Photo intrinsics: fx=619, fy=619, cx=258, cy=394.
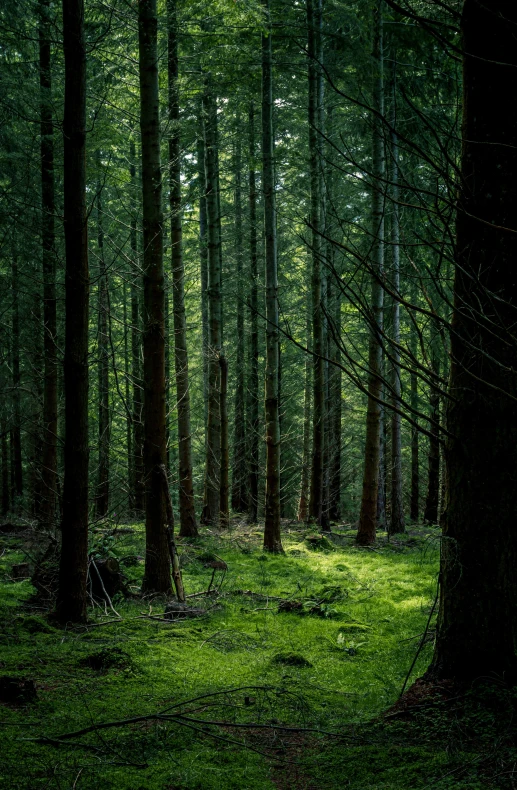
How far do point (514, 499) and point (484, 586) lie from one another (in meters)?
0.50

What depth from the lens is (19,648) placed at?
16.8ft

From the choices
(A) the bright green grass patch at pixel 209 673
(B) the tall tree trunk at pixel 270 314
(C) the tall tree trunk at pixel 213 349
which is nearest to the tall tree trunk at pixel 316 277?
(B) the tall tree trunk at pixel 270 314

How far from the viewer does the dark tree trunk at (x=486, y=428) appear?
11.0 ft

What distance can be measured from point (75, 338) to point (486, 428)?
4031mm

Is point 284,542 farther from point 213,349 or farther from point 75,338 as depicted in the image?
point 75,338

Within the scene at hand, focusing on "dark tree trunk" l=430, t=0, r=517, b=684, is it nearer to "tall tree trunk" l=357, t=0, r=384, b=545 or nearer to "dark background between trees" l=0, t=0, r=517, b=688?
"dark background between trees" l=0, t=0, r=517, b=688

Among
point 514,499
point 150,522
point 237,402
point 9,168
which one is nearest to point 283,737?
point 514,499

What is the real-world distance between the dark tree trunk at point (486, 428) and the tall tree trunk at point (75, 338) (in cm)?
374

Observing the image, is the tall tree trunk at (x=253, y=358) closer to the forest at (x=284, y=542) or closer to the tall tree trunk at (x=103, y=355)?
the forest at (x=284, y=542)

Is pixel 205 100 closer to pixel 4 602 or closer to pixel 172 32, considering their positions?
pixel 172 32

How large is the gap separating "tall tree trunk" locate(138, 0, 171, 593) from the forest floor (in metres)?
0.54

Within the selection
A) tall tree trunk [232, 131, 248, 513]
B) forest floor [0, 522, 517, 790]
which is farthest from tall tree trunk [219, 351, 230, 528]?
forest floor [0, 522, 517, 790]

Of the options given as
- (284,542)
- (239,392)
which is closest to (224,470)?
(284,542)

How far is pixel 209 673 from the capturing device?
5.13m
